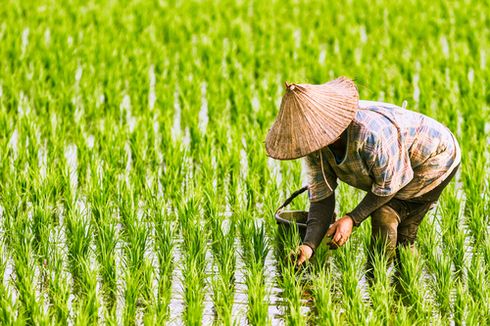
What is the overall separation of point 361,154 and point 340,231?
29cm

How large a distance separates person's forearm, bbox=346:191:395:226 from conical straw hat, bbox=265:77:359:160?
1.15 ft

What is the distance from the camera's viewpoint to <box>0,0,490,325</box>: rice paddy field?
155 inches

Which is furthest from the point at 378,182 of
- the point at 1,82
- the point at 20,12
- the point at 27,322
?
the point at 20,12

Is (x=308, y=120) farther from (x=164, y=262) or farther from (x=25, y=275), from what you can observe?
(x=25, y=275)

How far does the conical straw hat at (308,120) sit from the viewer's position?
3.75 metres

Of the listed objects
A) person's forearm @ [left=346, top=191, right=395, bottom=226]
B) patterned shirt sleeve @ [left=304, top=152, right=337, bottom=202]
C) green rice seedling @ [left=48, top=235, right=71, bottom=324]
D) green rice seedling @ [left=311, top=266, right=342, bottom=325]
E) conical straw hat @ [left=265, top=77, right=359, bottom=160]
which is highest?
conical straw hat @ [left=265, top=77, right=359, bottom=160]

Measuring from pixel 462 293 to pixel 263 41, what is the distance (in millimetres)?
5317

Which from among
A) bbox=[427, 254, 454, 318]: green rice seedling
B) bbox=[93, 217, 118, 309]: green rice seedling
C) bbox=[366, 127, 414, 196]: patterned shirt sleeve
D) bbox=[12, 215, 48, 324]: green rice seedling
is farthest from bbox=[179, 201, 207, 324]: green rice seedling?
bbox=[427, 254, 454, 318]: green rice seedling

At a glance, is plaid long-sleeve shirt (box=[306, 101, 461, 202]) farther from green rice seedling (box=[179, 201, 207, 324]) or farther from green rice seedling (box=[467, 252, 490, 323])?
green rice seedling (box=[179, 201, 207, 324])

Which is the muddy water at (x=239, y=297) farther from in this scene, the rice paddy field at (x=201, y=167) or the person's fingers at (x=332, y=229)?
the person's fingers at (x=332, y=229)

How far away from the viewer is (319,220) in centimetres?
405

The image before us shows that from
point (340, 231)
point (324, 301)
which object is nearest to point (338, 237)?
point (340, 231)

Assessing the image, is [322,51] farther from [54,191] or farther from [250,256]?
[250,256]

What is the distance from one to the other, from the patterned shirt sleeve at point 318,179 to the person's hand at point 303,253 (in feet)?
0.65
